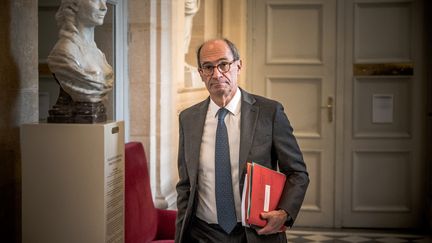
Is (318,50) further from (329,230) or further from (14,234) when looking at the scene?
(14,234)

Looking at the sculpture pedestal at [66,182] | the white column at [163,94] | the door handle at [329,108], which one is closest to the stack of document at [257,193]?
the sculpture pedestal at [66,182]

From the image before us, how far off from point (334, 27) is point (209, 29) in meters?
1.23

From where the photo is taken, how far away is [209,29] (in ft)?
21.1

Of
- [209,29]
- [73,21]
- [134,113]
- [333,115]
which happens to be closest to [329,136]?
[333,115]

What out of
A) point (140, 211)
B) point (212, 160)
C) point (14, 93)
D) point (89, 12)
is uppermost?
point (89, 12)

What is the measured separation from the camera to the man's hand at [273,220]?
8.25 feet

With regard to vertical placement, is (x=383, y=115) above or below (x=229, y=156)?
above

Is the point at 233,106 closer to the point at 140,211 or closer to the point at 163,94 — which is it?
the point at 140,211

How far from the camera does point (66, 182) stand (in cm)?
304

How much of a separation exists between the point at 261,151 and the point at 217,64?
343mm

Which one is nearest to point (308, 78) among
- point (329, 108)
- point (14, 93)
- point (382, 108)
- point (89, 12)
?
point (329, 108)

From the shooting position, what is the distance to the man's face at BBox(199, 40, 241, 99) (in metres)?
2.59

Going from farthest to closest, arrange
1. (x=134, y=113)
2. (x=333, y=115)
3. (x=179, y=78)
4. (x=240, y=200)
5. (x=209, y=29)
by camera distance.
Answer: (x=333, y=115), (x=209, y=29), (x=179, y=78), (x=134, y=113), (x=240, y=200)

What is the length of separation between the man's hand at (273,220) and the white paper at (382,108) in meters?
4.52
